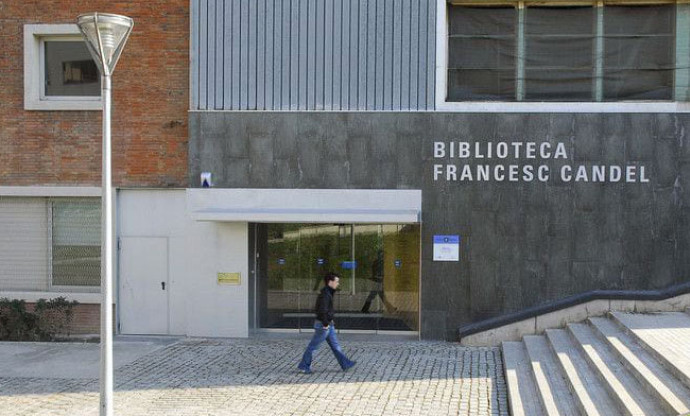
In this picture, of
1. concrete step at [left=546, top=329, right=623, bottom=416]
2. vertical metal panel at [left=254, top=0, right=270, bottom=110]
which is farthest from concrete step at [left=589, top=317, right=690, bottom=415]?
vertical metal panel at [left=254, top=0, right=270, bottom=110]

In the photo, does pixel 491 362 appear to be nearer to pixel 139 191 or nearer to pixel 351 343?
pixel 351 343

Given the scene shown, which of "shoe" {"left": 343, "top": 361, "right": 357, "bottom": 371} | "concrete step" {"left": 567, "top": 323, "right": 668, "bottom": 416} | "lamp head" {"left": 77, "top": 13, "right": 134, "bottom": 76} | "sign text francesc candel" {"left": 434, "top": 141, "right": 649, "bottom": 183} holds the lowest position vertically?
"shoe" {"left": 343, "top": 361, "right": 357, "bottom": 371}

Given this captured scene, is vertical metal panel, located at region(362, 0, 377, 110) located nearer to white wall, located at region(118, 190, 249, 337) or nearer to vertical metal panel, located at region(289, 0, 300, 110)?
vertical metal panel, located at region(289, 0, 300, 110)

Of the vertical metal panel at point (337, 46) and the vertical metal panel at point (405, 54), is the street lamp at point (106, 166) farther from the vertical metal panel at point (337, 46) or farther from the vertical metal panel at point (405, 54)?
the vertical metal panel at point (405, 54)

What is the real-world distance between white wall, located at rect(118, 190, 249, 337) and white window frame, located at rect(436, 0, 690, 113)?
16.5 feet

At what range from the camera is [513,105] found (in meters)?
16.0

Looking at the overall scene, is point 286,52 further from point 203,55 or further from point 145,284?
point 145,284

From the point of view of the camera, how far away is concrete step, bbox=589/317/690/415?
8.96 meters

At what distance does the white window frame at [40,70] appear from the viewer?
16844 mm

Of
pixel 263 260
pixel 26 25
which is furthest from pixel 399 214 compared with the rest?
pixel 26 25

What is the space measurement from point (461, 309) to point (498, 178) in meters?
2.78

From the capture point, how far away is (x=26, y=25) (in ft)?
55.6

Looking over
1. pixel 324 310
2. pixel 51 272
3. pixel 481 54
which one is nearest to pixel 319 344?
pixel 324 310

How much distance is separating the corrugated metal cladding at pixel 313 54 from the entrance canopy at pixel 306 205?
177 cm
